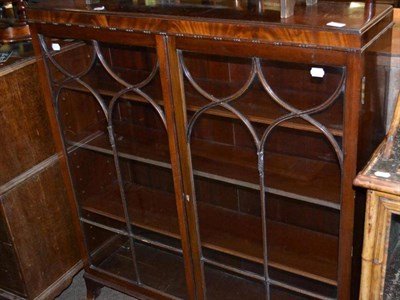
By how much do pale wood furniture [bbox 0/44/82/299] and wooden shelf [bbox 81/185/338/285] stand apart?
6.3 inches

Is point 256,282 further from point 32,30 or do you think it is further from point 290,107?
point 32,30

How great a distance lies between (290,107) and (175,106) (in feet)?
1.08

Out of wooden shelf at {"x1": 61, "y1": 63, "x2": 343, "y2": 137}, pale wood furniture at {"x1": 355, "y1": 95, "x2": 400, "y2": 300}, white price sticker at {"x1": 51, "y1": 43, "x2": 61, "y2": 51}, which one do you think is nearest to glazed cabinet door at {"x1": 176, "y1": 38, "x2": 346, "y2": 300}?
wooden shelf at {"x1": 61, "y1": 63, "x2": 343, "y2": 137}

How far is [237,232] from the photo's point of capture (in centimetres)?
167

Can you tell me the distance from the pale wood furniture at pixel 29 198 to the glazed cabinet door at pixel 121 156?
0.09 metres

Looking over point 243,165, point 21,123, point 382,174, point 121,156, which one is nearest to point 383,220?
point 382,174

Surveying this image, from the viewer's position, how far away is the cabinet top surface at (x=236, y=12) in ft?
3.73

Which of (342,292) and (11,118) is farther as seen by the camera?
(11,118)

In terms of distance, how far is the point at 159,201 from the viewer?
1.84 m

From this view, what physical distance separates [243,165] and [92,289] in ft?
2.88

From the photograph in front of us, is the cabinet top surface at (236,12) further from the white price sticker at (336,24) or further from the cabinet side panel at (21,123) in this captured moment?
the cabinet side panel at (21,123)

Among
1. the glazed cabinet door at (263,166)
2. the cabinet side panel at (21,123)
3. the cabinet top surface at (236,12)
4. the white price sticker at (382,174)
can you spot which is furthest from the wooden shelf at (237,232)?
the cabinet top surface at (236,12)

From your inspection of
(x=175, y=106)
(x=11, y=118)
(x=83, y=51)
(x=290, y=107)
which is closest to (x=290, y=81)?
(x=290, y=107)

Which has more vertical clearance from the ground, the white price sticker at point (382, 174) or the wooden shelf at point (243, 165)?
the white price sticker at point (382, 174)
